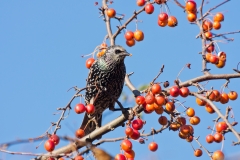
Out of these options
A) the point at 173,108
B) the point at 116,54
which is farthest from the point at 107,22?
the point at 173,108

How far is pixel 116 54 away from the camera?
6098 millimetres

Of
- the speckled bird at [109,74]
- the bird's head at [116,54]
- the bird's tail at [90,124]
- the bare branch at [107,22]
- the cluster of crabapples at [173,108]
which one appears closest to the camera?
the cluster of crabapples at [173,108]

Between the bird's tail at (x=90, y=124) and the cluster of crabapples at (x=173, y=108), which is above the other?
the bird's tail at (x=90, y=124)

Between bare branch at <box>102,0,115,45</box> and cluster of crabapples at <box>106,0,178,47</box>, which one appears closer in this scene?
cluster of crabapples at <box>106,0,178,47</box>

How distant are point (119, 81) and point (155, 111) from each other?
2296 millimetres

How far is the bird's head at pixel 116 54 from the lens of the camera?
5926 mm

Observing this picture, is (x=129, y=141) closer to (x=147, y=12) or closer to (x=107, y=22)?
(x=147, y=12)

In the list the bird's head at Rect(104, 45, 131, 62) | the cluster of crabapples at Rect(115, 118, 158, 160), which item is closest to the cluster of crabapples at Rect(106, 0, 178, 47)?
the bird's head at Rect(104, 45, 131, 62)

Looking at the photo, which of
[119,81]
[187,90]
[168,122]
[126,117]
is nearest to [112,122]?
[126,117]

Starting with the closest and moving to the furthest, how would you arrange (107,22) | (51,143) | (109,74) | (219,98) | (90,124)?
1. (51,143)
2. (219,98)
3. (107,22)
4. (90,124)
5. (109,74)

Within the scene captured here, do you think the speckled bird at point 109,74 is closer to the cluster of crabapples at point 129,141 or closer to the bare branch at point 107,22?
the bare branch at point 107,22

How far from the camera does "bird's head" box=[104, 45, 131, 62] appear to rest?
5926mm

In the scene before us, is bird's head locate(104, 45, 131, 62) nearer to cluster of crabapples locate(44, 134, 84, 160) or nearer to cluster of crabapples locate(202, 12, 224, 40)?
cluster of crabapples locate(202, 12, 224, 40)

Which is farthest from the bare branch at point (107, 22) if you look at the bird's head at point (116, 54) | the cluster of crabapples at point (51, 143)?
the cluster of crabapples at point (51, 143)
